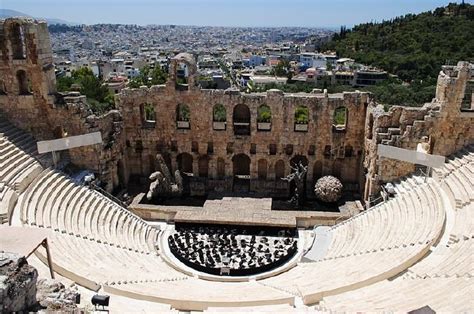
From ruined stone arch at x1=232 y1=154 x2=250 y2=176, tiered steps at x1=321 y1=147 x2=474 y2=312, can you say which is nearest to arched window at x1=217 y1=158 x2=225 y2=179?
ruined stone arch at x1=232 y1=154 x2=250 y2=176

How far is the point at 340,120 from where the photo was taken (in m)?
39.9

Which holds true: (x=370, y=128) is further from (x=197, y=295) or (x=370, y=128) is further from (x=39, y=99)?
(x=39, y=99)

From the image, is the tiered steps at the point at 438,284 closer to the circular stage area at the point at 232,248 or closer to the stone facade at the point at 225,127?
the stone facade at the point at 225,127

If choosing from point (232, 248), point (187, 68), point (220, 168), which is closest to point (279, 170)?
point (220, 168)

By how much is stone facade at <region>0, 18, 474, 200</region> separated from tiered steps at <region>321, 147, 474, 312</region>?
526cm

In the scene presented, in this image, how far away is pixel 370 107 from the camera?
25.5 meters

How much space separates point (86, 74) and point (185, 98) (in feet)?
108

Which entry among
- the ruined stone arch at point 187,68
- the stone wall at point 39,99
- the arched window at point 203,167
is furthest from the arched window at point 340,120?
the stone wall at point 39,99

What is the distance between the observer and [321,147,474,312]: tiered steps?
12344 millimetres

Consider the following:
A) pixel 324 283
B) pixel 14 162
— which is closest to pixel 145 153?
pixel 14 162

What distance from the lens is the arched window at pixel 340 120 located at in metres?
27.2

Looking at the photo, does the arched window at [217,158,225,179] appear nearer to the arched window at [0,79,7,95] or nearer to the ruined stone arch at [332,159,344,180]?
the ruined stone arch at [332,159,344,180]

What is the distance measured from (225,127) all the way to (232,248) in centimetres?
883

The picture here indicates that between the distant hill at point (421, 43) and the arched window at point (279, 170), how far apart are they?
45.2 meters
